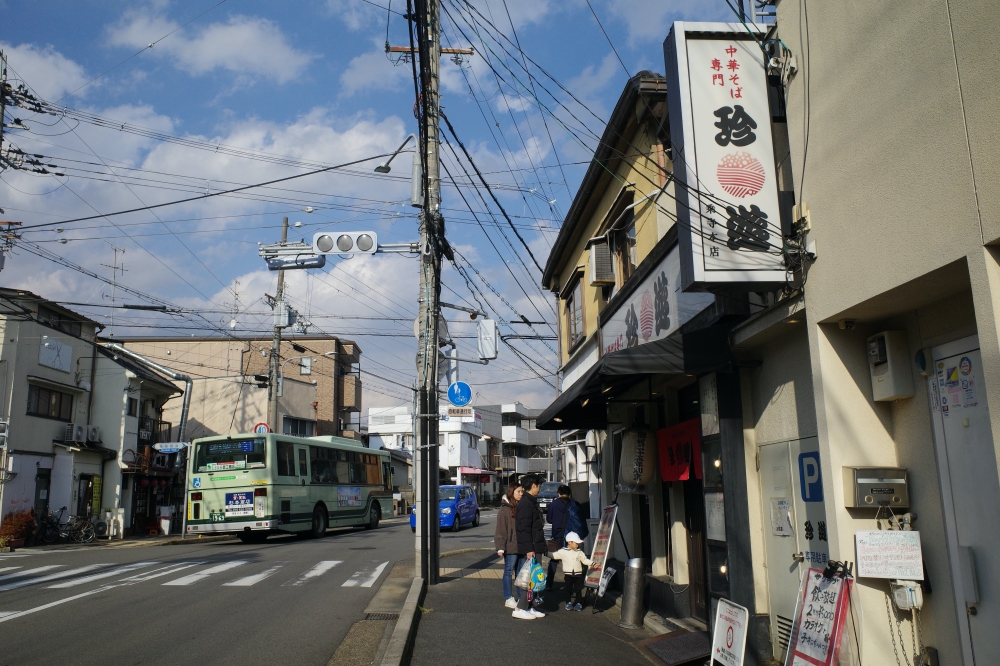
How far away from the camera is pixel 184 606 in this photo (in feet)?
34.2

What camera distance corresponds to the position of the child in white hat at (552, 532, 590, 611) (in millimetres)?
10828

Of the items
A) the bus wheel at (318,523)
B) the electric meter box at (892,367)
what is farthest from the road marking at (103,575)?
the electric meter box at (892,367)

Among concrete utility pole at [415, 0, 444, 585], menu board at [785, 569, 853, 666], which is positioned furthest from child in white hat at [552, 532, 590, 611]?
menu board at [785, 569, 853, 666]

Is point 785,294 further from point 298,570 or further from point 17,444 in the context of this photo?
point 17,444

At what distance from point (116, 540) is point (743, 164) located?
27.1 metres

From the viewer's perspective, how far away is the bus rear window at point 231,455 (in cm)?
2212

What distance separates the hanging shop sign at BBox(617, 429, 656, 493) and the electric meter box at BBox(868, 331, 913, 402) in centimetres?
535

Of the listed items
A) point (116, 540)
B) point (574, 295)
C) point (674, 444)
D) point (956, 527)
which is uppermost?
point (574, 295)

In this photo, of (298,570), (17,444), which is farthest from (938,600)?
(17,444)

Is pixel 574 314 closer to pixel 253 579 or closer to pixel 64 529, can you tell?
pixel 253 579

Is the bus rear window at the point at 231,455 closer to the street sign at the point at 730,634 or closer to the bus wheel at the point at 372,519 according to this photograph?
the bus wheel at the point at 372,519

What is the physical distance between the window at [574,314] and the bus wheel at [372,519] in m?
14.9

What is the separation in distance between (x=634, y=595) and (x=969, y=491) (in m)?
5.52

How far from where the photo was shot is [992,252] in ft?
14.2
